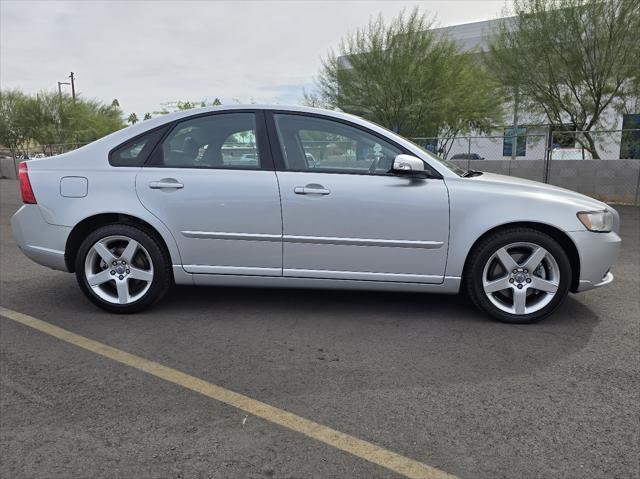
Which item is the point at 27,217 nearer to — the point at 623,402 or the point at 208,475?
the point at 208,475

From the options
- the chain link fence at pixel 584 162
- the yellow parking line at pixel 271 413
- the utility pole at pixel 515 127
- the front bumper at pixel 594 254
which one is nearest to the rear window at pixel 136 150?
the yellow parking line at pixel 271 413

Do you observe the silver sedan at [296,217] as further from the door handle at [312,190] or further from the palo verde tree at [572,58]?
the palo verde tree at [572,58]

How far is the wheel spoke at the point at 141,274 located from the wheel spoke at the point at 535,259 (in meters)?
2.97

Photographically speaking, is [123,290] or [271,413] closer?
[271,413]

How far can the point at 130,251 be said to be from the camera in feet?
→ 13.6

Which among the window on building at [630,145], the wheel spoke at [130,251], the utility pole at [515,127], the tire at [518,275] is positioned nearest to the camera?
the tire at [518,275]

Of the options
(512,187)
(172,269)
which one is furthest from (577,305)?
(172,269)

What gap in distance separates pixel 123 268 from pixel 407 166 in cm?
242

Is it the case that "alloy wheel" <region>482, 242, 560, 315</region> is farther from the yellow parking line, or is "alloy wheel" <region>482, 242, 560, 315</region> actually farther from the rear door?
the yellow parking line

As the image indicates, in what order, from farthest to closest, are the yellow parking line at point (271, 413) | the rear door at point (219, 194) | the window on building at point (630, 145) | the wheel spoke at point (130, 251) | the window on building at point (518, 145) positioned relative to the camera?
the window on building at point (518, 145) < the window on building at point (630, 145) < the wheel spoke at point (130, 251) < the rear door at point (219, 194) < the yellow parking line at point (271, 413)

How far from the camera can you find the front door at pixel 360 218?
12.9 ft

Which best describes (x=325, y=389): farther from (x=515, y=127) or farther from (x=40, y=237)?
(x=515, y=127)

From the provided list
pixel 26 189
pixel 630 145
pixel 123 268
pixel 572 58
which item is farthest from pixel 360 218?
pixel 572 58

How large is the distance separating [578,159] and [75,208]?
1305cm
